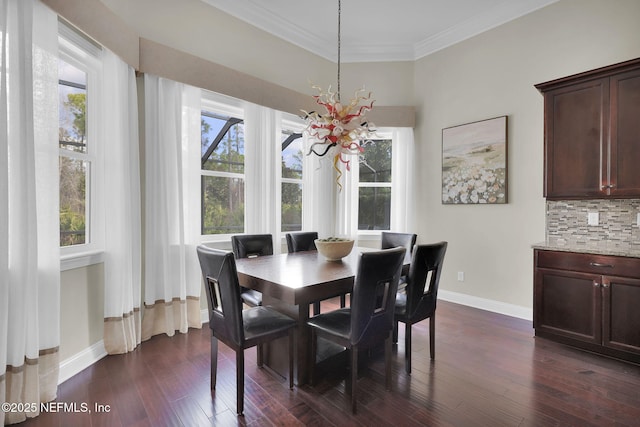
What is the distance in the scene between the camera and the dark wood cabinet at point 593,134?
2551mm

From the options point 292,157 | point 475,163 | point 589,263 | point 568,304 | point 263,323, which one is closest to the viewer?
point 263,323

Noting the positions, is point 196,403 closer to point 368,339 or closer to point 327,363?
point 327,363

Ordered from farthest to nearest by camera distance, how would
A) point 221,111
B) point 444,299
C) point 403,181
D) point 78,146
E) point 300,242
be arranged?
1. point 403,181
2. point 444,299
3. point 221,111
4. point 300,242
5. point 78,146

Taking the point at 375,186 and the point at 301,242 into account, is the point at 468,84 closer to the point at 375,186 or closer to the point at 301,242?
the point at 375,186

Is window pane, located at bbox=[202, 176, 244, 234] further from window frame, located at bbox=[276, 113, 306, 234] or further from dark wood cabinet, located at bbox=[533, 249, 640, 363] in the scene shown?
dark wood cabinet, located at bbox=[533, 249, 640, 363]

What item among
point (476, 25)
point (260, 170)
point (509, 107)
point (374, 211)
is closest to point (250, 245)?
point (260, 170)

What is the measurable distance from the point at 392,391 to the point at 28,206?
2505mm

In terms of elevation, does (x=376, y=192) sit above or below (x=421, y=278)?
above

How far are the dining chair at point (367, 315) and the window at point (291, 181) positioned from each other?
226cm

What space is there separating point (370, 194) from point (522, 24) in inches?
106

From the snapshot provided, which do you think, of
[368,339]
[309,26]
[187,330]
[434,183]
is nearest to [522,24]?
[434,183]

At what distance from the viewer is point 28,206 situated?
1.81 m

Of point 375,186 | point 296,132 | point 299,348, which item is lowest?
point 299,348

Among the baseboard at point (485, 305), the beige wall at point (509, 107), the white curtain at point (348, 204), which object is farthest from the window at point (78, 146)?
the beige wall at point (509, 107)
